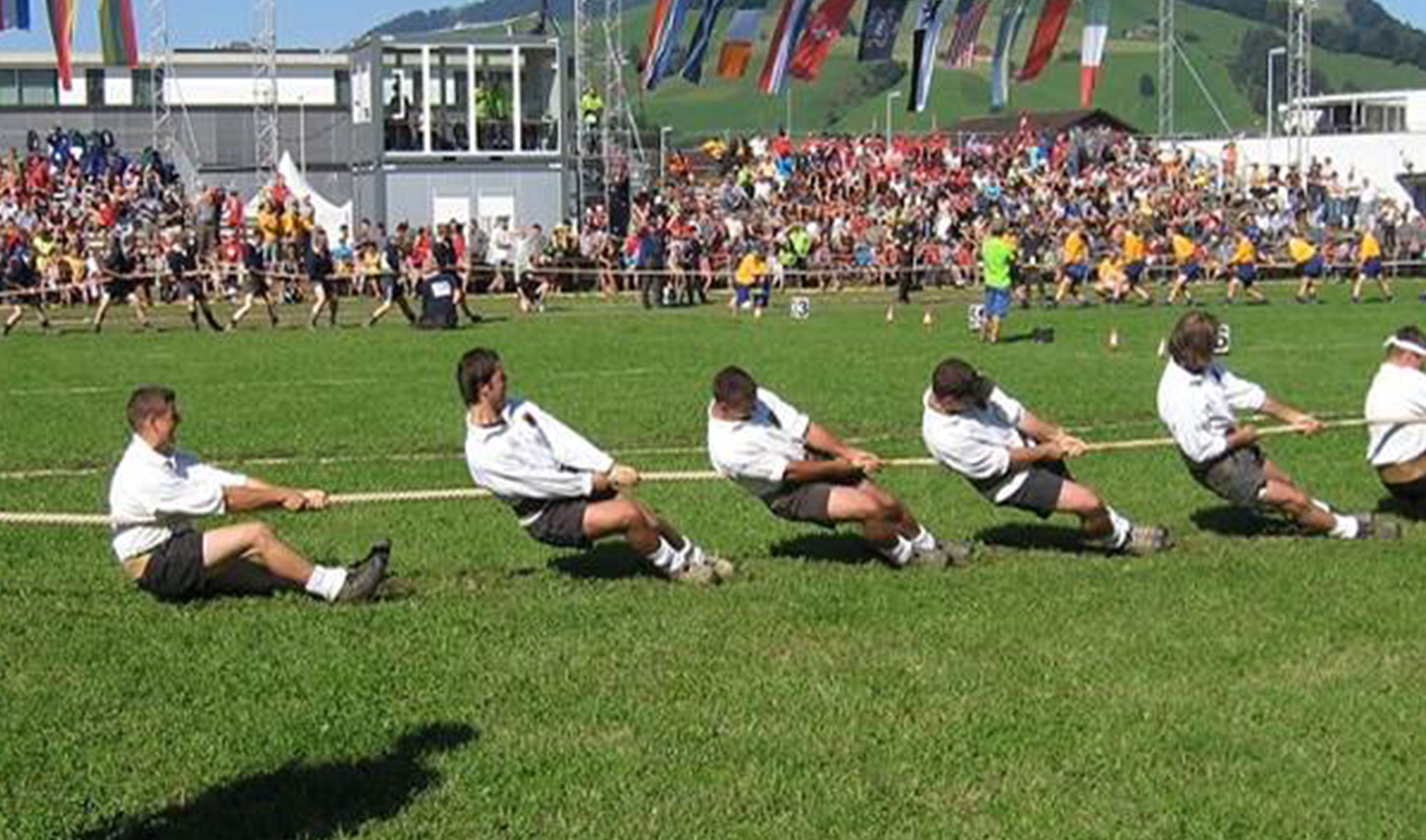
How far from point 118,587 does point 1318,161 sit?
159 feet

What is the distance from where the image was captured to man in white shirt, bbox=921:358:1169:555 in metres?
10.1

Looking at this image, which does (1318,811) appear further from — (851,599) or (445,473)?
(445,473)

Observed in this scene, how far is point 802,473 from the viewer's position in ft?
31.9

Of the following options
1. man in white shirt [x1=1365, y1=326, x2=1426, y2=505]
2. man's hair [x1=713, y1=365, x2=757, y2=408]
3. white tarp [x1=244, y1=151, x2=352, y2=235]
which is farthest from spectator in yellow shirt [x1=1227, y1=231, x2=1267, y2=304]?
man's hair [x1=713, y1=365, x2=757, y2=408]

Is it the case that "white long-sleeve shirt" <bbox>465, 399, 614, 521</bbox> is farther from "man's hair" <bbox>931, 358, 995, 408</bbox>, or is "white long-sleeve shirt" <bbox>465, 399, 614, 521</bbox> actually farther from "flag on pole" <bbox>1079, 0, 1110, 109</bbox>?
"flag on pole" <bbox>1079, 0, 1110, 109</bbox>

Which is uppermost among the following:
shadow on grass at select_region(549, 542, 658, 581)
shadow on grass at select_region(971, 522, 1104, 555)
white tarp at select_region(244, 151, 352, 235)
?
white tarp at select_region(244, 151, 352, 235)

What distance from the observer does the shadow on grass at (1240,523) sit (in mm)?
10852

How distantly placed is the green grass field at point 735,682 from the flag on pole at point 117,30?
85.1 ft

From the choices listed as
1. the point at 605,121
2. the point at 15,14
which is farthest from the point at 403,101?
the point at 15,14

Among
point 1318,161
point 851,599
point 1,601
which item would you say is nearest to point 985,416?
point 851,599

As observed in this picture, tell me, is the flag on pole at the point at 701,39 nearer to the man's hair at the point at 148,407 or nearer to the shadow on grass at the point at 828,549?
the shadow on grass at the point at 828,549

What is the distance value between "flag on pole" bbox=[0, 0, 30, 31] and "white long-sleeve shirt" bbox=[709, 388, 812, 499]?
97.5ft

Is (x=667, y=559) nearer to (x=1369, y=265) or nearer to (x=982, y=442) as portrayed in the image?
(x=982, y=442)

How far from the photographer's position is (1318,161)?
174 feet
